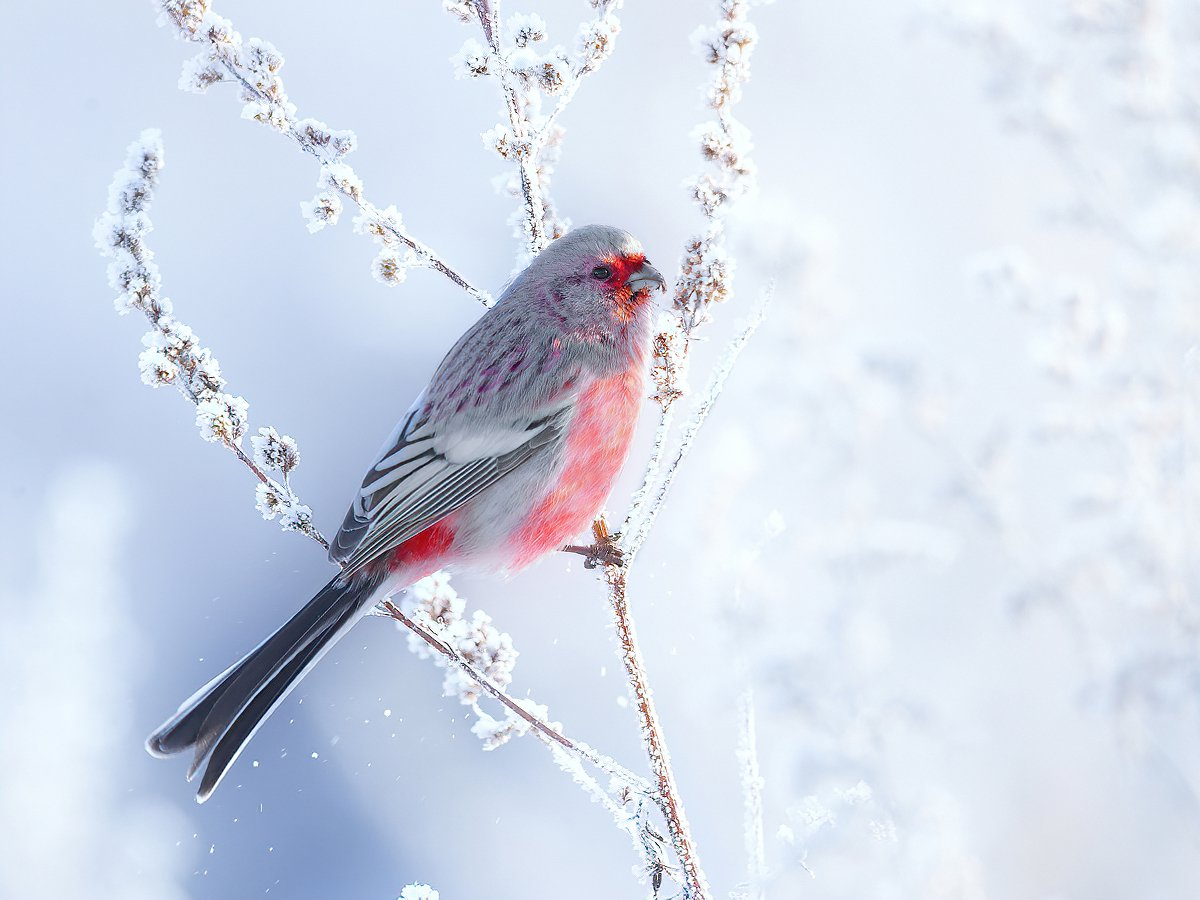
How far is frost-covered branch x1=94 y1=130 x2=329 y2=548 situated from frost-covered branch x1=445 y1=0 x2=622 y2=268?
0.34m

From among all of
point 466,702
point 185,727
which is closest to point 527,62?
point 466,702

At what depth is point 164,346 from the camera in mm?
927

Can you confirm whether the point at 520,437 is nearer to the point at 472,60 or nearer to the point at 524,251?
the point at 524,251

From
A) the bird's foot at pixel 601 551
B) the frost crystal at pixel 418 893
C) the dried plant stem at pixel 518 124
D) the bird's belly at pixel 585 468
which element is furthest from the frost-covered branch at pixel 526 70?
the frost crystal at pixel 418 893

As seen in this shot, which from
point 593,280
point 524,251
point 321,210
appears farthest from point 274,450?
point 593,280

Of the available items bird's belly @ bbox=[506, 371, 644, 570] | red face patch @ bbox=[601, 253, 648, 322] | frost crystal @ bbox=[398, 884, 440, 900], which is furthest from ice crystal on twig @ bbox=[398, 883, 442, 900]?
red face patch @ bbox=[601, 253, 648, 322]

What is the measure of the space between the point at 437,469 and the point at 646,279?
0.35m

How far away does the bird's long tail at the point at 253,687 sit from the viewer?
3.28ft

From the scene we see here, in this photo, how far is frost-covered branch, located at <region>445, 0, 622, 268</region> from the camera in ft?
3.38

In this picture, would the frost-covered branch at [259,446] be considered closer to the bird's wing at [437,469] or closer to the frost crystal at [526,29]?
the bird's wing at [437,469]

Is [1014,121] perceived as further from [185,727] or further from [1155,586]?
[185,727]

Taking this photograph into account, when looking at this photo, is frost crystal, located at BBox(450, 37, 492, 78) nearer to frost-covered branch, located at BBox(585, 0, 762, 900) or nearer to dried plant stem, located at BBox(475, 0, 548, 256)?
dried plant stem, located at BBox(475, 0, 548, 256)

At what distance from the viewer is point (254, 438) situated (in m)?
0.97

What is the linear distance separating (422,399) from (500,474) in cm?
19
